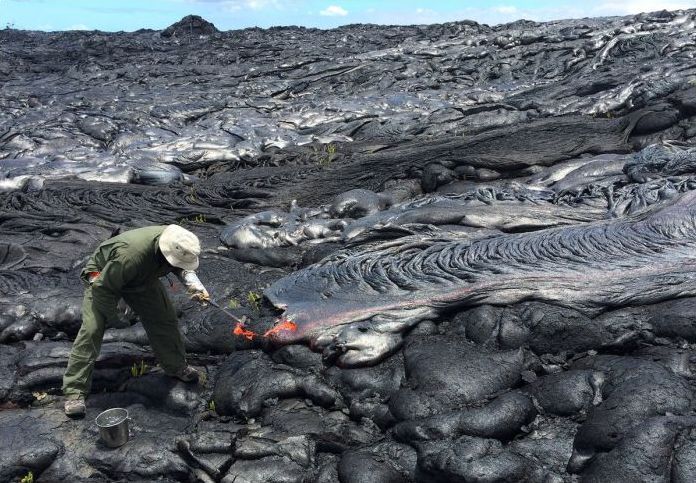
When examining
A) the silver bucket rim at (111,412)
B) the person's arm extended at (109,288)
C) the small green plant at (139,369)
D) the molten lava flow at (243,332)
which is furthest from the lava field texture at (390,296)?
the person's arm extended at (109,288)

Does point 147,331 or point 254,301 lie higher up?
point 147,331

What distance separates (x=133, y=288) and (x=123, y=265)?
14.4 inches

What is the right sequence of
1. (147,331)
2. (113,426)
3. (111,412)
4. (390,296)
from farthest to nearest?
(390,296) → (147,331) → (111,412) → (113,426)

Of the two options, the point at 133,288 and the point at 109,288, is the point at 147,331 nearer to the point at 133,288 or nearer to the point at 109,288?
the point at 133,288

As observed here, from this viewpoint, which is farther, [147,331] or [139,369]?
[139,369]

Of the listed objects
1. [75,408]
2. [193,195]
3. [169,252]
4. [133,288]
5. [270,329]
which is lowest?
[75,408]

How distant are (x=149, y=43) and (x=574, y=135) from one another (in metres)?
24.7

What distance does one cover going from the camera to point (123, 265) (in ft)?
18.9

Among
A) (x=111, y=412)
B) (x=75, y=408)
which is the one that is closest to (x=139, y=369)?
(x=75, y=408)

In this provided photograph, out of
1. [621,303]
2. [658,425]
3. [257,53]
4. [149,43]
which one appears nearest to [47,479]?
[658,425]

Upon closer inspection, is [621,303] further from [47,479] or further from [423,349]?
[47,479]

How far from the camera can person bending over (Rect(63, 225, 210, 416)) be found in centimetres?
576

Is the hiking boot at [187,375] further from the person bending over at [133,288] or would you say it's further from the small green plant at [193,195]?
the small green plant at [193,195]

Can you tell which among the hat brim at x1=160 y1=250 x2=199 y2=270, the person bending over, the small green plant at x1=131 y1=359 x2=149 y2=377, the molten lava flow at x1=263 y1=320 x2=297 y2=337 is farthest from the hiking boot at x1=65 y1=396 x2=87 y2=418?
Answer: the molten lava flow at x1=263 y1=320 x2=297 y2=337
